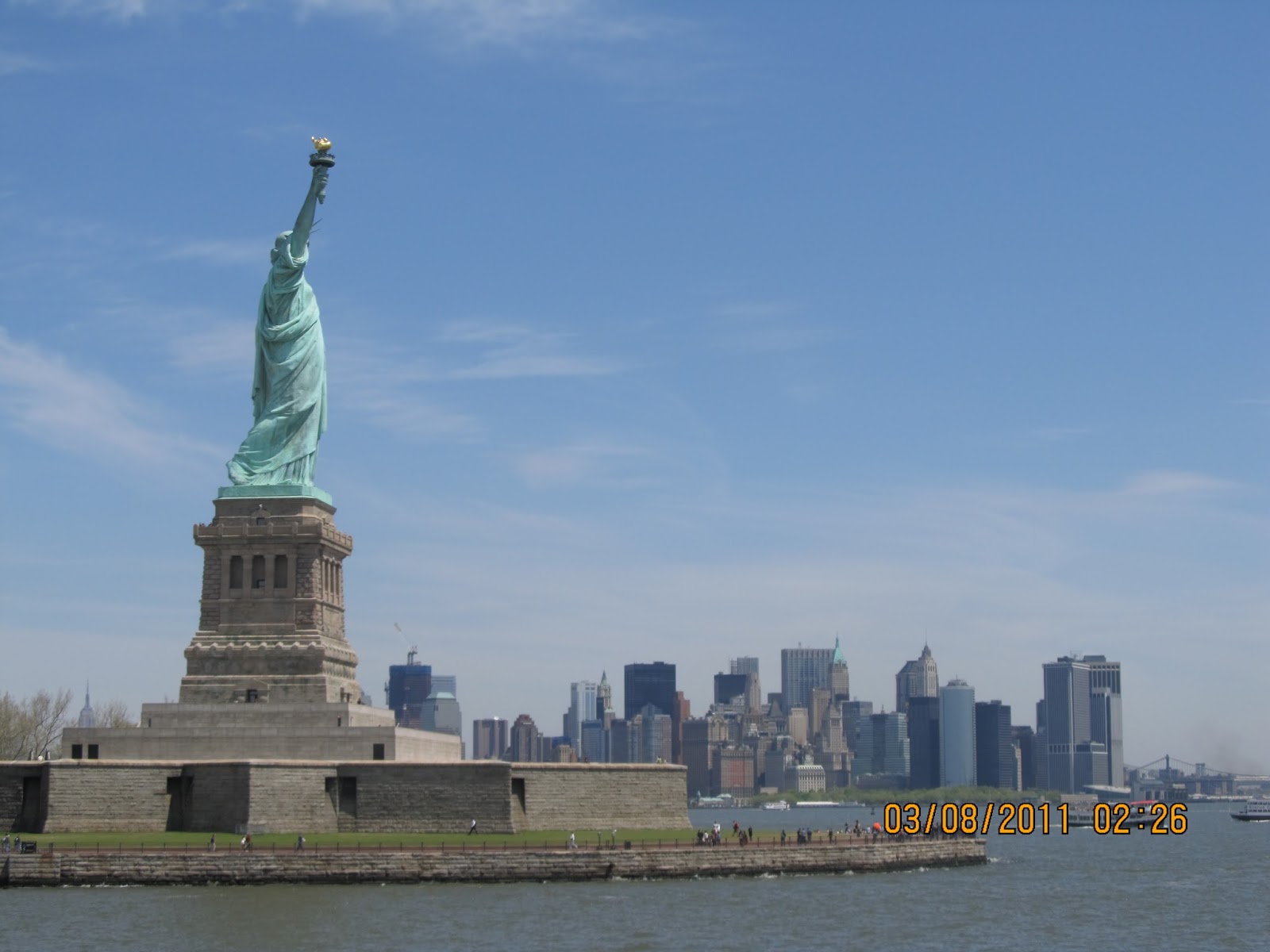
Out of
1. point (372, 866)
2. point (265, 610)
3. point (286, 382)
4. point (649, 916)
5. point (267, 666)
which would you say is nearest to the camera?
point (649, 916)

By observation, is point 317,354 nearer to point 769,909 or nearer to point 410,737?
point 410,737

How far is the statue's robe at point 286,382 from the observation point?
3056 inches

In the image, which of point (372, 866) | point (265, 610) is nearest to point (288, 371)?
point (265, 610)

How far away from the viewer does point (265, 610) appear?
7538 centimetres

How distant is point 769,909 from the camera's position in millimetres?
60031

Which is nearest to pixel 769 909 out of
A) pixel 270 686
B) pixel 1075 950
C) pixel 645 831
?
pixel 1075 950

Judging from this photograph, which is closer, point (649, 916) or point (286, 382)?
point (649, 916)

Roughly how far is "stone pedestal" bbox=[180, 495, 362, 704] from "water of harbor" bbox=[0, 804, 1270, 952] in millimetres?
12659

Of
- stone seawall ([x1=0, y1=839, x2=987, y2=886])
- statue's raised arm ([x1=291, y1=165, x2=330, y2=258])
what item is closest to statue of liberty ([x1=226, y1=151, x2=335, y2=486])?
statue's raised arm ([x1=291, y1=165, x2=330, y2=258])

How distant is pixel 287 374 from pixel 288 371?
0.41 ft

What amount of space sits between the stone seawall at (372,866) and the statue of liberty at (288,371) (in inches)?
700

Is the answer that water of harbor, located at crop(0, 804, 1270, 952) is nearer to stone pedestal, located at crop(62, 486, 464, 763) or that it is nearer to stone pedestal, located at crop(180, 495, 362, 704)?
stone pedestal, located at crop(62, 486, 464, 763)

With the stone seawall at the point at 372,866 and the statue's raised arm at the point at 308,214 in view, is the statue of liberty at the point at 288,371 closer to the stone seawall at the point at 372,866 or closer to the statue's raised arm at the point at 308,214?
the statue's raised arm at the point at 308,214

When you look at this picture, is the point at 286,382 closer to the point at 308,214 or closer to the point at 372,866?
the point at 308,214
